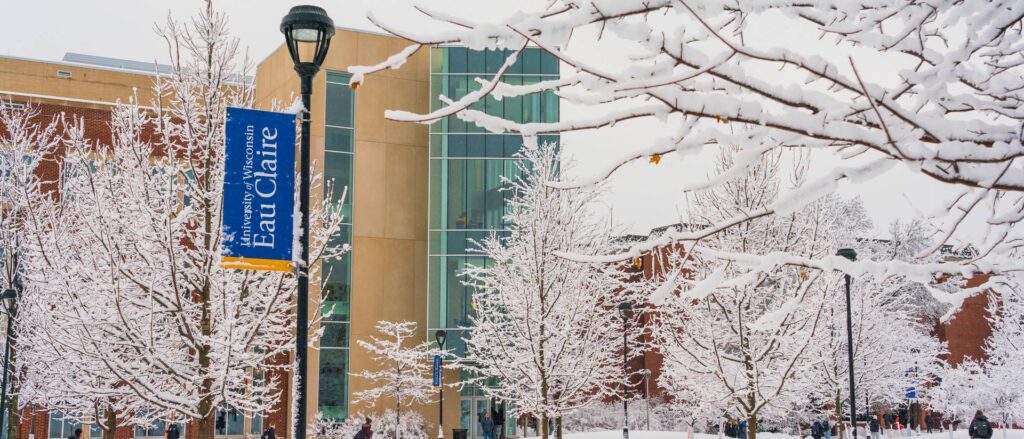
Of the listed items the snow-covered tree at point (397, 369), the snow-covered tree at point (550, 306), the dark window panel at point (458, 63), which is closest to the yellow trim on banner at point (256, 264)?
the snow-covered tree at point (550, 306)

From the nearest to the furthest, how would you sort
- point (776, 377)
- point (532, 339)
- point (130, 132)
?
point (130, 132) < point (776, 377) < point (532, 339)

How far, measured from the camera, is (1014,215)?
329 centimetres

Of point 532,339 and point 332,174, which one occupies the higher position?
point 332,174

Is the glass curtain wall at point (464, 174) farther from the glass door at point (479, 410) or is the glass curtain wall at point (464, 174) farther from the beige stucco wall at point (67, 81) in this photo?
the beige stucco wall at point (67, 81)

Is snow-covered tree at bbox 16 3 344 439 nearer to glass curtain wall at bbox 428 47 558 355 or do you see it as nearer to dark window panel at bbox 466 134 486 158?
glass curtain wall at bbox 428 47 558 355

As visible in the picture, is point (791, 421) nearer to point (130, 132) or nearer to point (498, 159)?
point (498, 159)

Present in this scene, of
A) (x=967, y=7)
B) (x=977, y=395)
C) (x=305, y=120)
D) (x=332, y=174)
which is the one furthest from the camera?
(x=977, y=395)

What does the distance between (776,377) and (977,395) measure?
112ft

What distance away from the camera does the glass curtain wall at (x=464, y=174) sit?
40.6 meters

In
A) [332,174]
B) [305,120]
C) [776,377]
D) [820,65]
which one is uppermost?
[332,174]

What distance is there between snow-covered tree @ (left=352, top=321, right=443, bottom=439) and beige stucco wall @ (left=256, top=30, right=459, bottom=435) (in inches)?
22.6

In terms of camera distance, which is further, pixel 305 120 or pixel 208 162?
pixel 208 162

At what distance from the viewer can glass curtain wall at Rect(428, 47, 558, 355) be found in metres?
40.6

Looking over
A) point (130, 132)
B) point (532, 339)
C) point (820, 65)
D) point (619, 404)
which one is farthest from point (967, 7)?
point (619, 404)
